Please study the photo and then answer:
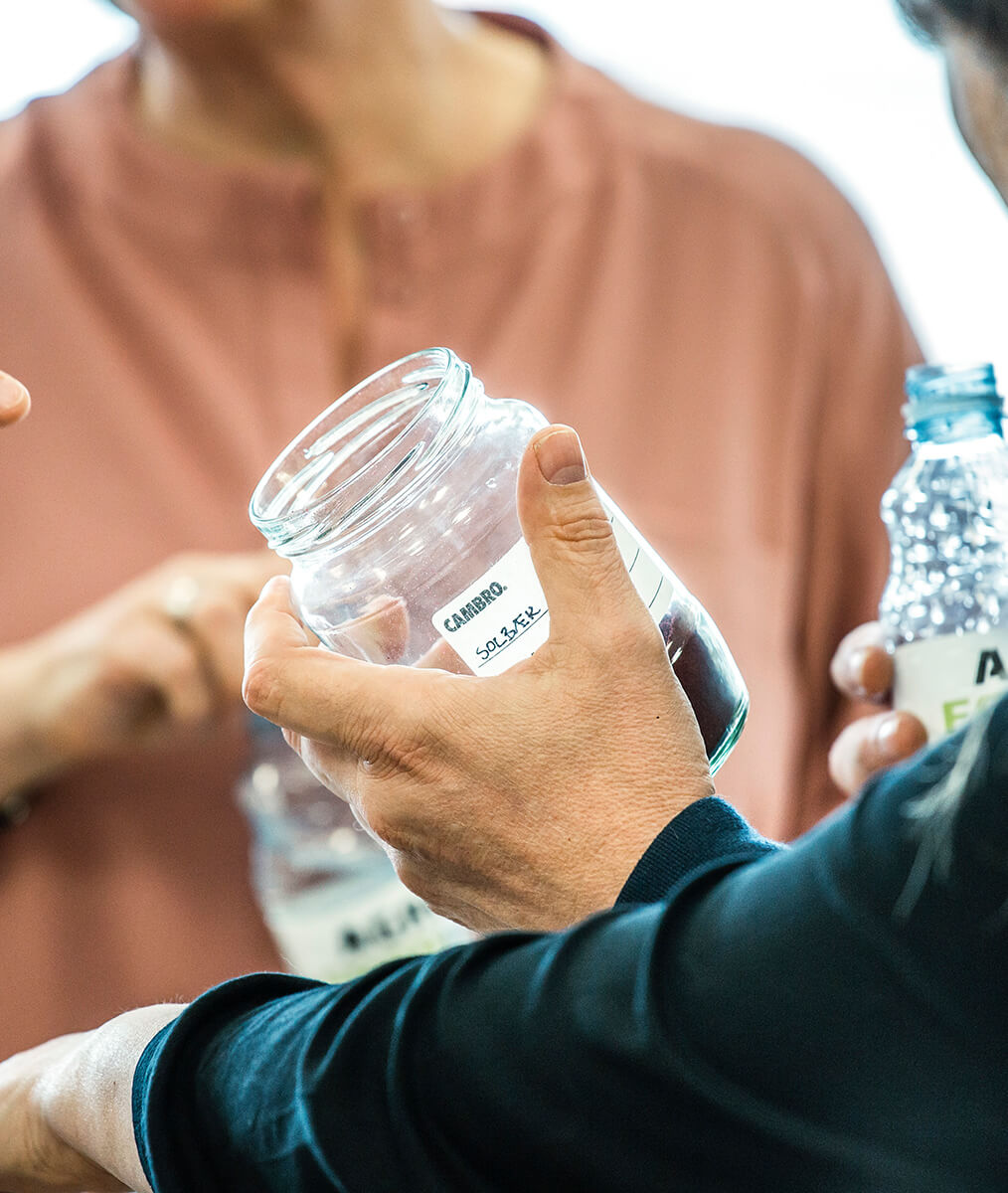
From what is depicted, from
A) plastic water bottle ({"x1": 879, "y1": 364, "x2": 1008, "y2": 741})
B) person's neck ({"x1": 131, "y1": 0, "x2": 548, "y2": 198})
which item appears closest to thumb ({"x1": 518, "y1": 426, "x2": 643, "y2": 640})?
plastic water bottle ({"x1": 879, "y1": 364, "x2": 1008, "y2": 741})

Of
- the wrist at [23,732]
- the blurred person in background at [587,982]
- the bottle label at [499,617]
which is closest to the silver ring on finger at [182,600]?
the wrist at [23,732]

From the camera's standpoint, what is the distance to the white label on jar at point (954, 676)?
2.37 feet

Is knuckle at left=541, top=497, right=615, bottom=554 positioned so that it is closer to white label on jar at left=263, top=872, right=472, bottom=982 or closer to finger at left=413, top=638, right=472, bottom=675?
finger at left=413, top=638, right=472, bottom=675

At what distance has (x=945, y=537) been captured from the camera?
0.94m

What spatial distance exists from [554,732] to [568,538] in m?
0.08

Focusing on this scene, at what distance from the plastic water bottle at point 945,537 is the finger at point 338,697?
0.93ft

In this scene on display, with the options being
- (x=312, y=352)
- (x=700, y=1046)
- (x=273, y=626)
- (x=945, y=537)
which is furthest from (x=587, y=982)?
(x=312, y=352)

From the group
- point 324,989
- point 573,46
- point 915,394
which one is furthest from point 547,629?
point 573,46

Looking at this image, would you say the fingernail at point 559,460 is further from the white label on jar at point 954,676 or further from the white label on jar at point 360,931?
the white label on jar at point 360,931

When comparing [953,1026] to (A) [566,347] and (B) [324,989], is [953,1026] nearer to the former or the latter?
(B) [324,989]

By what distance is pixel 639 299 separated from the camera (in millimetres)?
1285

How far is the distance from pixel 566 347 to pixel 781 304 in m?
0.21

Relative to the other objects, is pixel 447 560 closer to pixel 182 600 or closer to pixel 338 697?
pixel 338 697

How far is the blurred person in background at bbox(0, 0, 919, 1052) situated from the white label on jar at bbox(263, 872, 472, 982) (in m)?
0.19
